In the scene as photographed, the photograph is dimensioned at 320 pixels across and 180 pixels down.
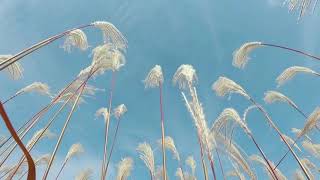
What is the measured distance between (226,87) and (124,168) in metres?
3.34

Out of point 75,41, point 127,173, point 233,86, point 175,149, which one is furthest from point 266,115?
point 127,173

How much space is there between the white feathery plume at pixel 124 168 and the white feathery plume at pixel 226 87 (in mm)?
3178

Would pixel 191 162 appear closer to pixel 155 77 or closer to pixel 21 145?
pixel 155 77

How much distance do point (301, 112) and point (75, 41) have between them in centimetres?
392

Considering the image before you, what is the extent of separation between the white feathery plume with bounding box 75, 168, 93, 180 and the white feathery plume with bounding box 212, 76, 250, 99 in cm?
425

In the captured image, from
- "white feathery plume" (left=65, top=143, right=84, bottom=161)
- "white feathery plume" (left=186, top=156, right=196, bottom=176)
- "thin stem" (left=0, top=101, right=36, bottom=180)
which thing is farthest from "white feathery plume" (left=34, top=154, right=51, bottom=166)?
"thin stem" (left=0, top=101, right=36, bottom=180)

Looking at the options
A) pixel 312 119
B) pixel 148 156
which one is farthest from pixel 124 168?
pixel 312 119

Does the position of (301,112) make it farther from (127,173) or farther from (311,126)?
(127,173)

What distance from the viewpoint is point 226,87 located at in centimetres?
556

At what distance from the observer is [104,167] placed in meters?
5.85

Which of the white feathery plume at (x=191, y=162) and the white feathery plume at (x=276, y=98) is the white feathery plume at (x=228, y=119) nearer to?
the white feathery plume at (x=276, y=98)

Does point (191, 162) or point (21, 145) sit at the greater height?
point (191, 162)

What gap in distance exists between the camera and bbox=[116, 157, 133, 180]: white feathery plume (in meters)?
7.62

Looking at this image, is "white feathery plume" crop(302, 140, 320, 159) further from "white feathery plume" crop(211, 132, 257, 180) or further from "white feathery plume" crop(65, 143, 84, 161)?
"white feathery plume" crop(65, 143, 84, 161)
